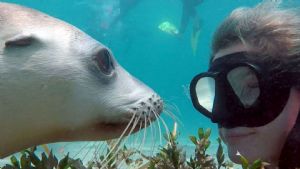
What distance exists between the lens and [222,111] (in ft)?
9.43

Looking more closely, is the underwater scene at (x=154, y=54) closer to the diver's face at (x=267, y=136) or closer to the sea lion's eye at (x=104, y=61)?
the sea lion's eye at (x=104, y=61)

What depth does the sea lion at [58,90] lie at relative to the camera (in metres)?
2.43

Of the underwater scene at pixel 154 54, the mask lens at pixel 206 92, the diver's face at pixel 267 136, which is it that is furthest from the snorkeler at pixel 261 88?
the underwater scene at pixel 154 54

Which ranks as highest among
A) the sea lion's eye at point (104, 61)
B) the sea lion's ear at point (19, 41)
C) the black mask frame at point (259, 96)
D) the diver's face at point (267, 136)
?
the sea lion's ear at point (19, 41)

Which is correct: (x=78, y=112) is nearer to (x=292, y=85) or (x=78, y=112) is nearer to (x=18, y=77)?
(x=18, y=77)

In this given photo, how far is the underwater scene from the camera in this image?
3088 millimetres

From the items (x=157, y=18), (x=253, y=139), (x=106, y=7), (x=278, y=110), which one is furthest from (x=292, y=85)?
(x=157, y=18)

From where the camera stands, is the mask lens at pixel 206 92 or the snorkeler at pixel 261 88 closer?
the snorkeler at pixel 261 88

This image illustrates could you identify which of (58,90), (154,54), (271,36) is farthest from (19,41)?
(154,54)

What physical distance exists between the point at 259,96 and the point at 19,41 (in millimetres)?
1543

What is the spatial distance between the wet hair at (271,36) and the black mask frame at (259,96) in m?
0.06

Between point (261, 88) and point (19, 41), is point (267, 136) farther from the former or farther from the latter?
point (19, 41)

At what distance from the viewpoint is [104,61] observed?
2752 millimetres

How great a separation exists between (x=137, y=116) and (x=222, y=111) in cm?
63
